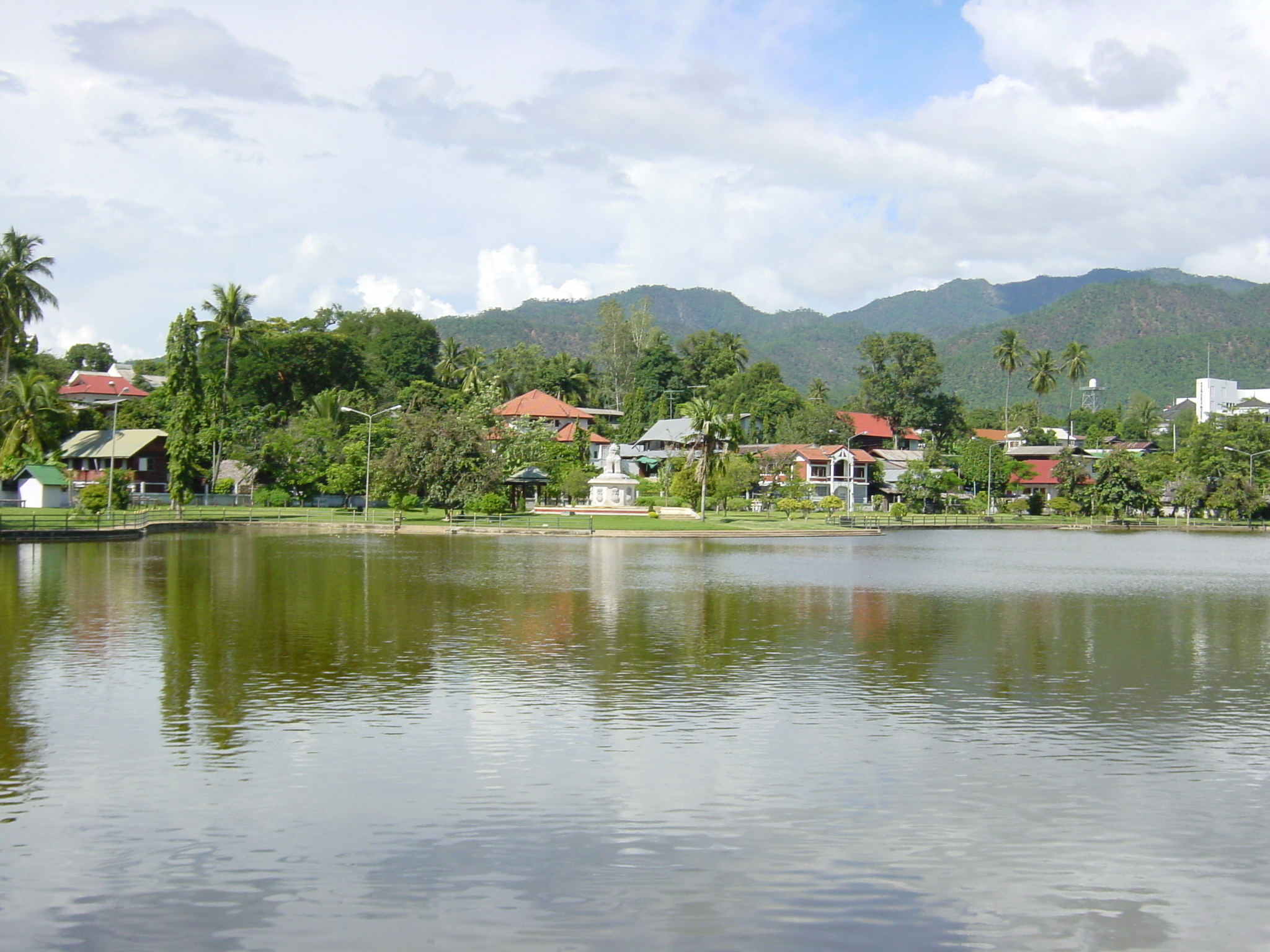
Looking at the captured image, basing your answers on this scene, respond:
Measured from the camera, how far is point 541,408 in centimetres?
→ 11919

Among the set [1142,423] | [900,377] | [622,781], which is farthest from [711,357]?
Answer: [622,781]

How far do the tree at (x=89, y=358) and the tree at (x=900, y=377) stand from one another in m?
100

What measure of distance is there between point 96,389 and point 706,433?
249ft

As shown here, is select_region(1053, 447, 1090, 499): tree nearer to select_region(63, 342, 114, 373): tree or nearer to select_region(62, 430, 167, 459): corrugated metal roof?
select_region(62, 430, 167, 459): corrugated metal roof

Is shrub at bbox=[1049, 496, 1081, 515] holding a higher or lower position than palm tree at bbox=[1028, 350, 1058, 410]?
lower

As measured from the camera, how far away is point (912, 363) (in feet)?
426

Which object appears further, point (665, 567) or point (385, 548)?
point (385, 548)

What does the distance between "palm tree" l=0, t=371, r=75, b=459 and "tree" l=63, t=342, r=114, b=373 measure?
68524 mm

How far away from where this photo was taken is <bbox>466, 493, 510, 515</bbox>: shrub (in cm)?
7169

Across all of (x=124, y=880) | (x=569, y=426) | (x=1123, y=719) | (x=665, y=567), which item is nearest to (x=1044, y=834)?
(x=1123, y=719)

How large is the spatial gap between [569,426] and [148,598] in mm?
85796

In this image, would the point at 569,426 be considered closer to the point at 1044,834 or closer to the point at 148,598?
the point at 148,598

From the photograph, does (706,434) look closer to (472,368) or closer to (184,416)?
(184,416)

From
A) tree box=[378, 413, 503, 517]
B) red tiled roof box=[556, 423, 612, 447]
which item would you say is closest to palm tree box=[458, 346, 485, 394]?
red tiled roof box=[556, 423, 612, 447]
